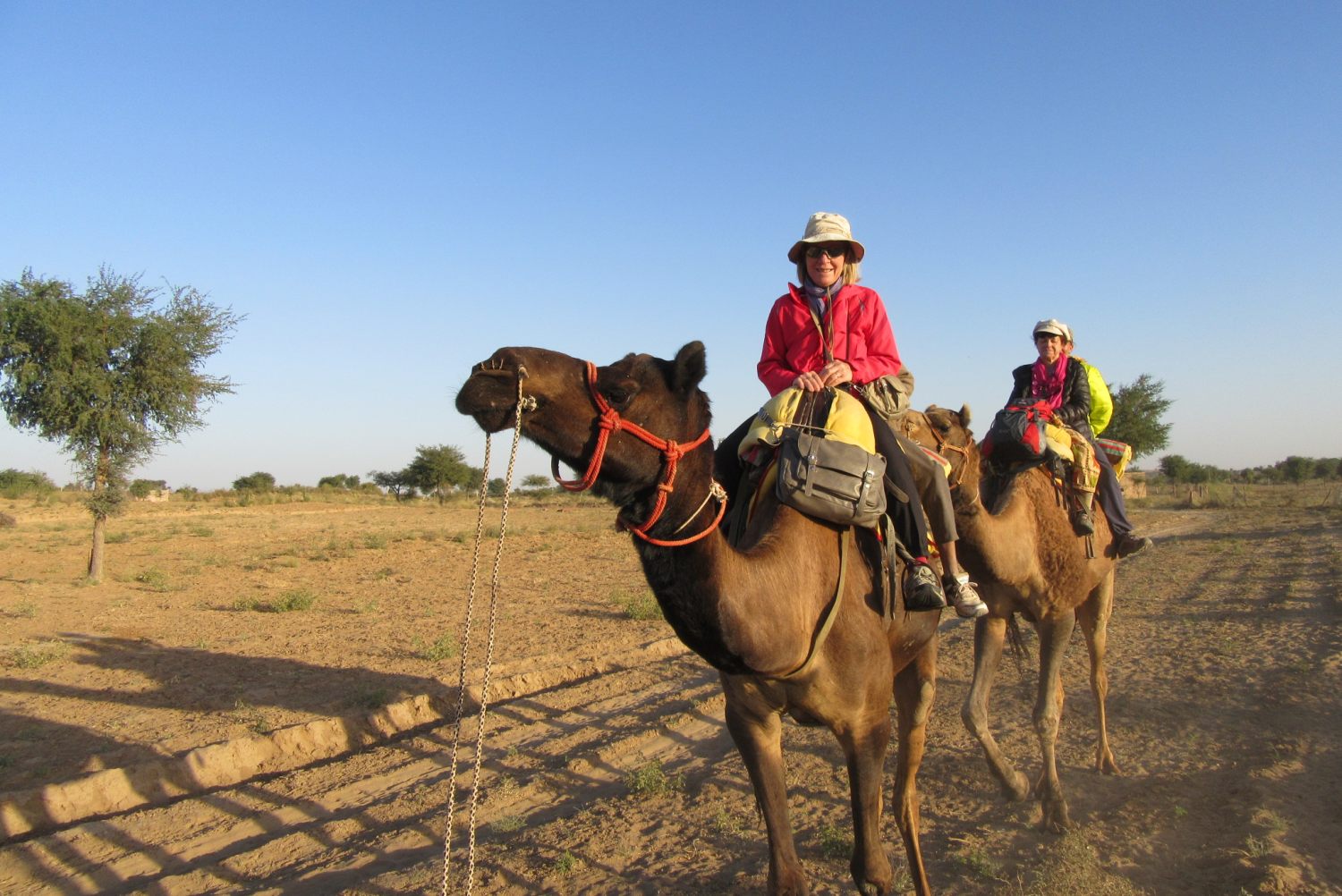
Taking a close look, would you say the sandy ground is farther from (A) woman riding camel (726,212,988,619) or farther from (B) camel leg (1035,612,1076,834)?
(A) woman riding camel (726,212,988,619)

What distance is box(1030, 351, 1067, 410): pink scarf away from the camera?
23.1ft

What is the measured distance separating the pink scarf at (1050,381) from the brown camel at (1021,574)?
100 cm

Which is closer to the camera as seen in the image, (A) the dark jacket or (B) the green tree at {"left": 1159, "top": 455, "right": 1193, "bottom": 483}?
(A) the dark jacket

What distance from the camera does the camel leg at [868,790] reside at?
11.8ft

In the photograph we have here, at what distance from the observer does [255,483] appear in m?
71.3

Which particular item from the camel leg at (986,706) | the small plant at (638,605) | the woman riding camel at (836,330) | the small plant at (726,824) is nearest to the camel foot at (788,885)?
the woman riding camel at (836,330)

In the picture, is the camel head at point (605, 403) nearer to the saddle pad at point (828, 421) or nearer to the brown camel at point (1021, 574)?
the saddle pad at point (828, 421)

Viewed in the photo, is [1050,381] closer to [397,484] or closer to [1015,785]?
[1015,785]

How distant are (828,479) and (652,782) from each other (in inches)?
148

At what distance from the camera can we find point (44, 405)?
56.2 ft

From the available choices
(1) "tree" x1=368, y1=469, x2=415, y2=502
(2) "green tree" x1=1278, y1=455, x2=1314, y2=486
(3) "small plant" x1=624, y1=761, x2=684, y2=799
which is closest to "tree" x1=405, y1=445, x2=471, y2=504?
(1) "tree" x1=368, y1=469, x2=415, y2=502

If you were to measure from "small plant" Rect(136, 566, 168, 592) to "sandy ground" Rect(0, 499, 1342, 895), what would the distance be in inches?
80.6

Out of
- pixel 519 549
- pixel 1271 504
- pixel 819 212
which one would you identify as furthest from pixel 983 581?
pixel 1271 504

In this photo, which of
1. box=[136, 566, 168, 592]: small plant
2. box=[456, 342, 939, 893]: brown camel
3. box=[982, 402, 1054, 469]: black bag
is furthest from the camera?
box=[136, 566, 168, 592]: small plant
